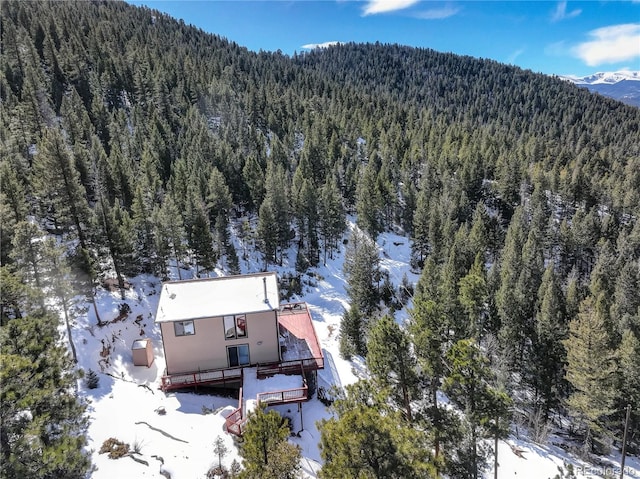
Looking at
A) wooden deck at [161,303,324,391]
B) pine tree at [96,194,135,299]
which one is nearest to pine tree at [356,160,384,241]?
pine tree at [96,194,135,299]

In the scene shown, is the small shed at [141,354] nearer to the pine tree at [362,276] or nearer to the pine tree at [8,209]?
the pine tree at [8,209]

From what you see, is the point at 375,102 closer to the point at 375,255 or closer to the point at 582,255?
the point at 582,255

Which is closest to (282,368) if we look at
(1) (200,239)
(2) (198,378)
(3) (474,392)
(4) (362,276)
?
(2) (198,378)

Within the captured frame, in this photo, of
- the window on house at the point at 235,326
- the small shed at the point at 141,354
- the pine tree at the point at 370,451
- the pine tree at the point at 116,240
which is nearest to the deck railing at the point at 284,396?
the window on house at the point at 235,326

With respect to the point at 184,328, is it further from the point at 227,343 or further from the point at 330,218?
the point at 330,218

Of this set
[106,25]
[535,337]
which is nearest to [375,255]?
[535,337]
